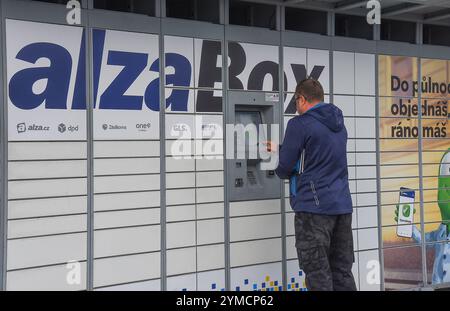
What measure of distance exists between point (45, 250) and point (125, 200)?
76cm

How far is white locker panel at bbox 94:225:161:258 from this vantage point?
485 centimetres

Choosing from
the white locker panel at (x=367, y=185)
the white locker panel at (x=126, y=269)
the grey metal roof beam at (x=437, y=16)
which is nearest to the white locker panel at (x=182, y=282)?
the white locker panel at (x=126, y=269)

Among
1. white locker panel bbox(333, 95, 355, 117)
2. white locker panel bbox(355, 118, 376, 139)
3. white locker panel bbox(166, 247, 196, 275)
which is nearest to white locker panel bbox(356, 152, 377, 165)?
white locker panel bbox(355, 118, 376, 139)

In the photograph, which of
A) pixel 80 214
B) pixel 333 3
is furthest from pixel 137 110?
pixel 333 3

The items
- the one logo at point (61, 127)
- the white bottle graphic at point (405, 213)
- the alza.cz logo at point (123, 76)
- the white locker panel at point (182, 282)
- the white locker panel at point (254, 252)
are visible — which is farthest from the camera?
the white bottle graphic at point (405, 213)

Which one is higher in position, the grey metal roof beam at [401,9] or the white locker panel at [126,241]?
the grey metal roof beam at [401,9]

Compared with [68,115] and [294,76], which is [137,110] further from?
[294,76]

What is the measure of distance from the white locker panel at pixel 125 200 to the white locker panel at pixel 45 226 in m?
0.18

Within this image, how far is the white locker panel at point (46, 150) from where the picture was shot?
4430 millimetres

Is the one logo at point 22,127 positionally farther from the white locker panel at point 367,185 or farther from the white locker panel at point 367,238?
the white locker panel at point 367,238

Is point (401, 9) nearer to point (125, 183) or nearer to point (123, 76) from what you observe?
point (123, 76)

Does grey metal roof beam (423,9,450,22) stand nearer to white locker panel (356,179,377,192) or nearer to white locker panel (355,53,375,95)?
white locker panel (355,53,375,95)

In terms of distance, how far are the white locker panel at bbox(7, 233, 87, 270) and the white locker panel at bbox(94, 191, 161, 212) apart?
0.28m

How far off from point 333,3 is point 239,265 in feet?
8.79
